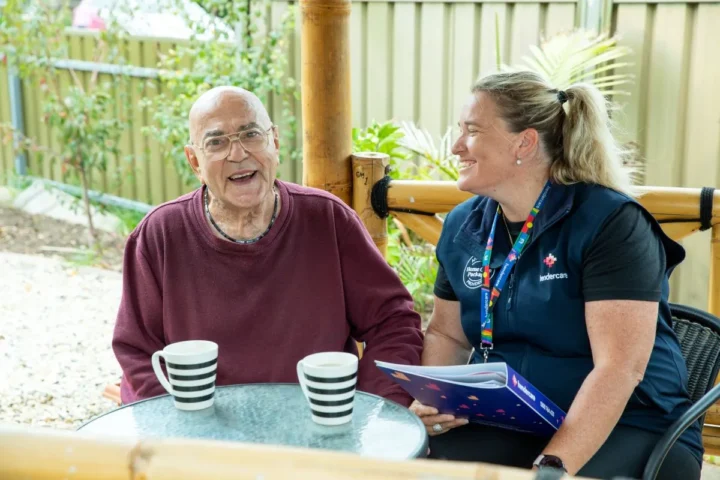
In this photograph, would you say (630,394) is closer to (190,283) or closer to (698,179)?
(190,283)

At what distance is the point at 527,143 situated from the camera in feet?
7.32

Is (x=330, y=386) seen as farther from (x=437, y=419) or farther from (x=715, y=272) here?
(x=715, y=272)

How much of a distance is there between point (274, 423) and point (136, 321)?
65 centimetres

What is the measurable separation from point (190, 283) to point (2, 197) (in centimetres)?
619

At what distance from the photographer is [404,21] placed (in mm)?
5324

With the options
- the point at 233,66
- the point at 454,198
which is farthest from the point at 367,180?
the point at 233,66

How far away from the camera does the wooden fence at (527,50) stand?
4320 millimetres

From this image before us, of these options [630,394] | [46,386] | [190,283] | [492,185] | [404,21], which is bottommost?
[46,386]

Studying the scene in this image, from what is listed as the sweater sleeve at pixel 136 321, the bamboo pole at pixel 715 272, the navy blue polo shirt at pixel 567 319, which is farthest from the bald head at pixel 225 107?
the bamboo pole at pixel 715 272

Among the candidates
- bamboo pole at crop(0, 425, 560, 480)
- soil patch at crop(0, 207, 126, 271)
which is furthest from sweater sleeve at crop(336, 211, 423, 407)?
soil patch at crop(0, 207, 126, 271)

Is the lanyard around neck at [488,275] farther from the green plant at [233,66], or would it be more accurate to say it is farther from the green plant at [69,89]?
the green plant at [69,89]

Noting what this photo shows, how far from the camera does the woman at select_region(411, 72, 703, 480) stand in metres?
1.98

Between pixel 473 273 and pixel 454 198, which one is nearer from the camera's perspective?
pixel 473 273

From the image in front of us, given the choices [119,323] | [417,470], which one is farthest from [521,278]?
[417,470]
